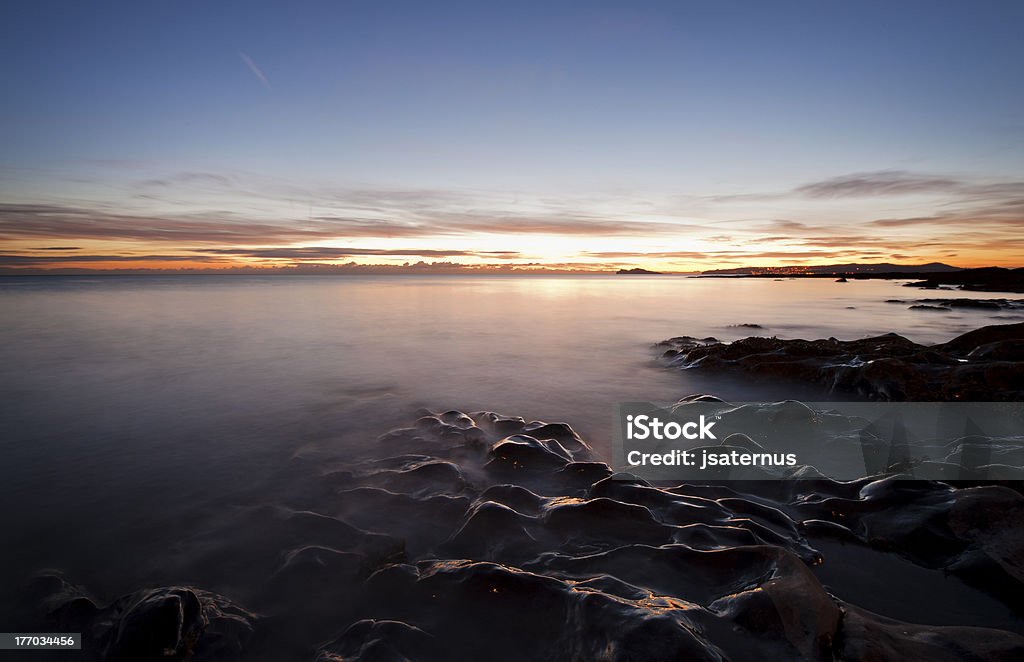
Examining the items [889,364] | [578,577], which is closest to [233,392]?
[578,577]

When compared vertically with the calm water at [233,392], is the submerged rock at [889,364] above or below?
above

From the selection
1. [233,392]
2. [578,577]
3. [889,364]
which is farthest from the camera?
[233,392]

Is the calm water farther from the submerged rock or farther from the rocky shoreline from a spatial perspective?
the rocky shoreline

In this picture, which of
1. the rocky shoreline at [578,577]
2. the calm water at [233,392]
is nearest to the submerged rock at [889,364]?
the calm water at [233,392]

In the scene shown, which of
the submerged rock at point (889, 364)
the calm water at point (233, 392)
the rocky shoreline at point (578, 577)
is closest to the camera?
the rocky shoreline at point (578, 577)

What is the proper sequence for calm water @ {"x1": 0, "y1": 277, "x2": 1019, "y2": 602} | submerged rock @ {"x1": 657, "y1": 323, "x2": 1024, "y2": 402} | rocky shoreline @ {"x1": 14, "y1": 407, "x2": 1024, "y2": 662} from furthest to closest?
submerged rock @ {"x1": 657, "y1": 323, "x2": 1024, "y2": 402} → calm water @ {"x1": 0, "y1": 277, "x2": 1019, "y2": 602} → rocky shoreline @ {"x1": 14, "y1": 407, "x2": 1024, "y2": 662}

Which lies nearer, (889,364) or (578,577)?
(578,577)

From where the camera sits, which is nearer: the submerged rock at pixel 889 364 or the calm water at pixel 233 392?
the calm water at pixel 233 392

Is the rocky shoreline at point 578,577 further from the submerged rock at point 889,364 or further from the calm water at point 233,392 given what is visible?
the submerged rock at point 889,364

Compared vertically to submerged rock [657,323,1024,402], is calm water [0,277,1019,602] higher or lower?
lower

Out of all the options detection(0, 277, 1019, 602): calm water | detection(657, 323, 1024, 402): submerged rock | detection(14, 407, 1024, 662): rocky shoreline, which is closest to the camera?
detection(14, 407, 1024, 662): rocky shoreline

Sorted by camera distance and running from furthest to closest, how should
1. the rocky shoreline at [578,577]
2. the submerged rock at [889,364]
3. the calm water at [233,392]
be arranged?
1. the submerged rock at [889,364]
2. the calm water at [233,392]
3. the rocky shoreline at [578,577]

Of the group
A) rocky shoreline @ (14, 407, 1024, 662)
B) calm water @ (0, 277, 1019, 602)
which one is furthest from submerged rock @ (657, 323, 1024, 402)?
rocky shoreline @ (14, 407, 1024, 662)

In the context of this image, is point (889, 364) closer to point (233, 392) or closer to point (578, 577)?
point (578, 577)
